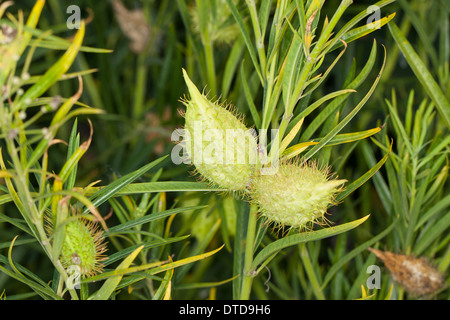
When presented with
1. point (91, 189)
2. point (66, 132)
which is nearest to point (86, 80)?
point (66, 132)

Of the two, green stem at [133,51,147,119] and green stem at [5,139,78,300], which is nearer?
green stem at [5,139,78,300]

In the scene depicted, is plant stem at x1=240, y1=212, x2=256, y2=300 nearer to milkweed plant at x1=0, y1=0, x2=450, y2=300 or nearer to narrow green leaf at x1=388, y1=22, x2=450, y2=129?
milkweed plant at x1=0, y1=0, x2=450, y2=300

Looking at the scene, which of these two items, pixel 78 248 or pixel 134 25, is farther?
pixel 134 25

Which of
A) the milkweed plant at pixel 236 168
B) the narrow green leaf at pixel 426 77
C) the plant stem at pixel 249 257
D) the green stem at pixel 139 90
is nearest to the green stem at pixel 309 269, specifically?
the milkweed plant at pixel 236 168

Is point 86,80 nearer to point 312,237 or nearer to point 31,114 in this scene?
point 31,114

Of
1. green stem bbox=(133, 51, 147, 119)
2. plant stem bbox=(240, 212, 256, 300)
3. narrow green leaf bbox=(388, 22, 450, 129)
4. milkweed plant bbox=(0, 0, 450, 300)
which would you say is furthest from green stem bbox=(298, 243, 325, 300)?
green stem bbox=(133, 51, 147, 119)

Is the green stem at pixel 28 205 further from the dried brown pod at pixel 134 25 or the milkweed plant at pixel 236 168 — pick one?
the dried brown pod at pixel 134 25

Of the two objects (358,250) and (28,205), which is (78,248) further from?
(358,250)

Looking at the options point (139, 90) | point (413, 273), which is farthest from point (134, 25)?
point (413, 273)
